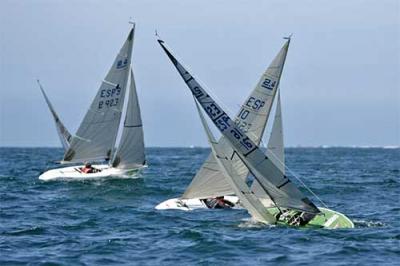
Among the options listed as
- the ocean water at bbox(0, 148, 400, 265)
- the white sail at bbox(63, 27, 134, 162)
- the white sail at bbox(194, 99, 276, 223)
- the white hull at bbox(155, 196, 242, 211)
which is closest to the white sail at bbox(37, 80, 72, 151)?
the white sail at bbox(63, 27, 134, 162)

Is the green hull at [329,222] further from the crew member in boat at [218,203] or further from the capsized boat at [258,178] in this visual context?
the crew member in boat at [218,203]

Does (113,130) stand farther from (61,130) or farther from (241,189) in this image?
(241,189)

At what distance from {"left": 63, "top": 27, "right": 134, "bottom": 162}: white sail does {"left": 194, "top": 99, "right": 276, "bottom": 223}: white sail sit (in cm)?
2163

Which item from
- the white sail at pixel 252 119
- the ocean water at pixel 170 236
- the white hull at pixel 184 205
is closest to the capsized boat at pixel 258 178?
the ocean water at pixel 170 236

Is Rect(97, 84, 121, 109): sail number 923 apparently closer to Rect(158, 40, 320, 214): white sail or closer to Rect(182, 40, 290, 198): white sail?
Rect(182, 40, 290, 198): white sail

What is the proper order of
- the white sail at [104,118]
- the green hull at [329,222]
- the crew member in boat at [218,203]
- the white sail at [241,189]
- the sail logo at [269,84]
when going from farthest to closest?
the white sail at [104,118] → the crew member in boat at [218,203] → the sail logo at [269,84] → the white sail at [241,189] → the green hull at [329,222]

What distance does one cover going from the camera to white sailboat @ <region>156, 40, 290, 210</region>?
104ft

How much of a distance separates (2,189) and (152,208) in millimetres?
11737

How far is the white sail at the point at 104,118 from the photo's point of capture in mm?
47750

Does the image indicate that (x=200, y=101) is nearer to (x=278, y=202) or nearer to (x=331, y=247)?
(x=278, y=202)

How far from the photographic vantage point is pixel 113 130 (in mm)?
48531

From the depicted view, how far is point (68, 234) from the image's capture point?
2448cm

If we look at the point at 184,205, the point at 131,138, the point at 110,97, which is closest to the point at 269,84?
the point at 184,205

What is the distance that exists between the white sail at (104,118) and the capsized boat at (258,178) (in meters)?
21.5
